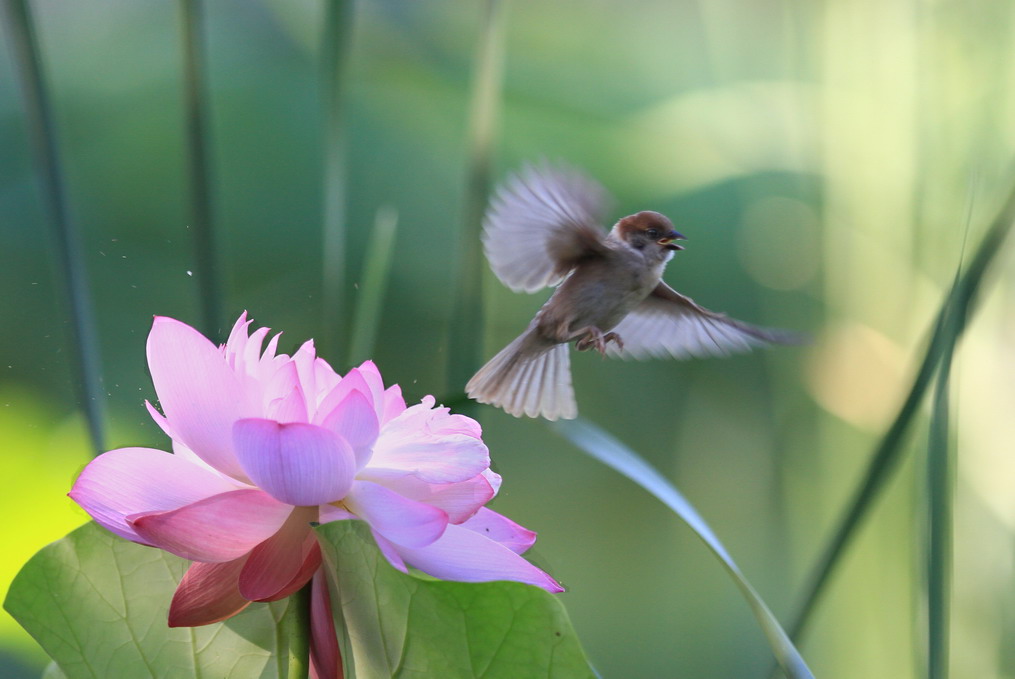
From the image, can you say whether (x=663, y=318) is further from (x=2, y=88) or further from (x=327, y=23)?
(x=2, y=88)

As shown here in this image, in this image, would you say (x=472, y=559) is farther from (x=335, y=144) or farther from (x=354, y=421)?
(x=335, y=144)

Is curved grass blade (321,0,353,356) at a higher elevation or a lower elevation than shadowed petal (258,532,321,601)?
higher

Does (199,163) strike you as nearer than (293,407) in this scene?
No

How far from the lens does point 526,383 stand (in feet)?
0.85

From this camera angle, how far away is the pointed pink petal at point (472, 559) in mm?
173

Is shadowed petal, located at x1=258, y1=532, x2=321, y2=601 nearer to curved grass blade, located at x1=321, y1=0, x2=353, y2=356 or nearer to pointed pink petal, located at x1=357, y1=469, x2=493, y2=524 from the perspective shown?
pointed pink petal, located at x1=357, y1=469, x2=493, y2=524

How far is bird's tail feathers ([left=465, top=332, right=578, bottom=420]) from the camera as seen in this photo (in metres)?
0.24

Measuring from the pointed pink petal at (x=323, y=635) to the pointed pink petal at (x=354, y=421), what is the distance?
34 millimetres

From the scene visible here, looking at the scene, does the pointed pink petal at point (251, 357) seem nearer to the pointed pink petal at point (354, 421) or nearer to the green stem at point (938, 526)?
the pointed pink petal at point (354, 421)

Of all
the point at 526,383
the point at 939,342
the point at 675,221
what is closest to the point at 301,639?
the point at 526,383

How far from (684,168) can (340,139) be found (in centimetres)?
87

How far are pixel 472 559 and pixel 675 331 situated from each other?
6.4 inches

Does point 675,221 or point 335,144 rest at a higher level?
point 335,144

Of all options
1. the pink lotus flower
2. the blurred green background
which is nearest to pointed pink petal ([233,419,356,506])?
the pink lotus flower
